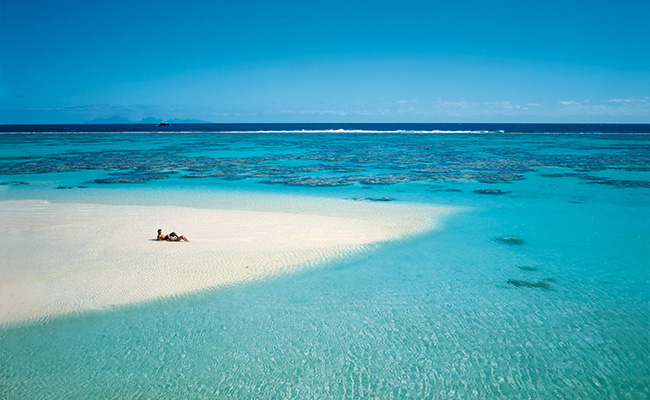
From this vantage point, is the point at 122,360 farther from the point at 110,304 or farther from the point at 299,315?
the point at 299,315

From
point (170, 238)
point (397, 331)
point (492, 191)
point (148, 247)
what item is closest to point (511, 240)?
point (397, 331)

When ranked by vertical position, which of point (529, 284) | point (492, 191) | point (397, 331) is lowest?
point (397, 331)

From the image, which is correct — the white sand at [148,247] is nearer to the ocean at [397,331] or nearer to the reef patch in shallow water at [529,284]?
the ocean at [397,331]

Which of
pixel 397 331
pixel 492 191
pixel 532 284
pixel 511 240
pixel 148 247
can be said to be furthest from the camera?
pixel 492 191

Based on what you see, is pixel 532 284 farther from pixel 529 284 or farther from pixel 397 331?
pixel 397 331

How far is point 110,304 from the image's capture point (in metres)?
7.53

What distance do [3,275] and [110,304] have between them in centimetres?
320

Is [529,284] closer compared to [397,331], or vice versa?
[397,331]

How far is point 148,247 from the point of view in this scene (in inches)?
419

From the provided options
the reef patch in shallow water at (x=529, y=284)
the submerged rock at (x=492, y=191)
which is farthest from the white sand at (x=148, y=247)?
the submerged rock at (x=492, y=191)

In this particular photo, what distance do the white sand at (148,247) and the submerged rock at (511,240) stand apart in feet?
7.65

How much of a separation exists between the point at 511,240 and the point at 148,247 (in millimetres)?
10353

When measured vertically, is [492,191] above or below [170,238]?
above

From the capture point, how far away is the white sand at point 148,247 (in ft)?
26.3
